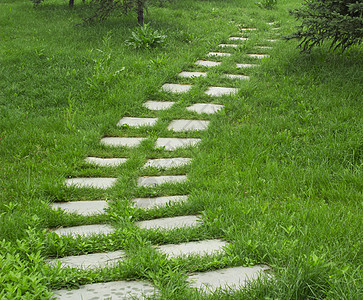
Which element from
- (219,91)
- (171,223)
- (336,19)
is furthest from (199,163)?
(336,19)

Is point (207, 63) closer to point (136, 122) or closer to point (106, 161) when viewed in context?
point (136, 122)

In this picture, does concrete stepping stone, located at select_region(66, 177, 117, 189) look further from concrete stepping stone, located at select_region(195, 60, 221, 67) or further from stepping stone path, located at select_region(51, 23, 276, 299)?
concrete stepping stone, located at select_region(195, 60, 221, 67)

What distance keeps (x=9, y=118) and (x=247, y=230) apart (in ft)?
11.3

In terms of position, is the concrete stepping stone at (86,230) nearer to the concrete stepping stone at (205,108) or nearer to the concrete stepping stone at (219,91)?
the concrete stepping stone at (205,108)

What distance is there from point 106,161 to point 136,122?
98cm

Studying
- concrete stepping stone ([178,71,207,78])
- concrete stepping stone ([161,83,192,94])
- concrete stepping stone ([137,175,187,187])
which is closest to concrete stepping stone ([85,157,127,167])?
concrete stepping stone ([137,175,187,187])

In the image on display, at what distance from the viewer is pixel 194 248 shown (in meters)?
2.23

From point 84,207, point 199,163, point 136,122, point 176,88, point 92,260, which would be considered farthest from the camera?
point 176,88

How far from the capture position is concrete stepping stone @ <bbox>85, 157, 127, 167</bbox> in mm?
3535

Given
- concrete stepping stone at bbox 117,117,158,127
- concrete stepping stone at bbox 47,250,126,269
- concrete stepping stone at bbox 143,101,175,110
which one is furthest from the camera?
concrete stepping stone at bbox 143,101,175,110

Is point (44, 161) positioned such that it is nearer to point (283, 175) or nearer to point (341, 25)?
point (283, 175)

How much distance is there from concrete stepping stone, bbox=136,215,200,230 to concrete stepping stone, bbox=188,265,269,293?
565 mm

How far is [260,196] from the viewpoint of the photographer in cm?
279

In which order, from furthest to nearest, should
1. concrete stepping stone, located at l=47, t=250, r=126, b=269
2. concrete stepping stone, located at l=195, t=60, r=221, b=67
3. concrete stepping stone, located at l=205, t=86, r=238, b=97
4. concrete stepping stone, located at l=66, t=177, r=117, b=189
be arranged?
concrete stepping stone, located at l=195, t=60, r=221, b=67 → concrete stepping stone, located at l=205, t=86, r=238, b=97 → concrete stepping stone, located at l=66, t=177, r=117, b=189 → concrete stepping stone, located at l=47, t=250, r=126, b=269
